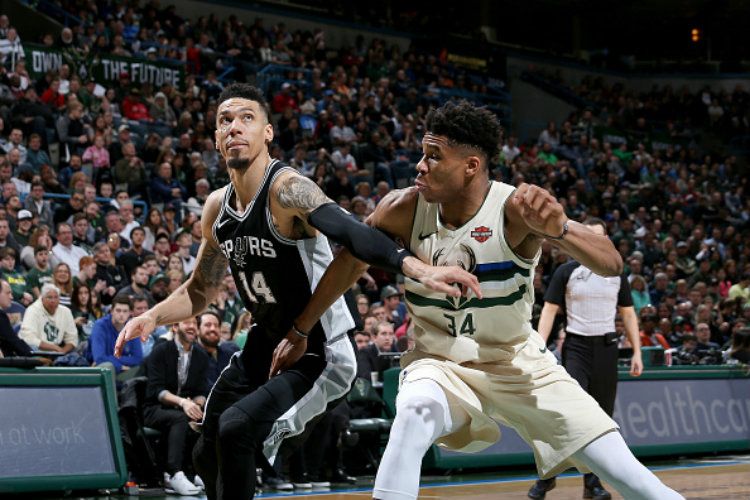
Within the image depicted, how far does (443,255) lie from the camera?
4910 millimetres

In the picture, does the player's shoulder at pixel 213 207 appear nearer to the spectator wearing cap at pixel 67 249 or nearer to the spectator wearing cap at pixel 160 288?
the spectator wearing cap at pixel 160 288

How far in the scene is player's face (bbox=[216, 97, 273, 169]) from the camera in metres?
5.57

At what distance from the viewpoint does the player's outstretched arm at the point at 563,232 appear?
14.5ft

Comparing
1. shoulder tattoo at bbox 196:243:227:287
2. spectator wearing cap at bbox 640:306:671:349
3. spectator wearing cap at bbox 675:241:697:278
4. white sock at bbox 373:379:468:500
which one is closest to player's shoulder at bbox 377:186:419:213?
white sock at bbox 373:379:468:500

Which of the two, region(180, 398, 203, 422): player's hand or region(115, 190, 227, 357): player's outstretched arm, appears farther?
region(180, 398, 203, 422): player's hand

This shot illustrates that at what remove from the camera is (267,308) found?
18.2ft

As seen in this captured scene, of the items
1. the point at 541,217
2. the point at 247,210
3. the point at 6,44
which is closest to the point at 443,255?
the point at 541,217

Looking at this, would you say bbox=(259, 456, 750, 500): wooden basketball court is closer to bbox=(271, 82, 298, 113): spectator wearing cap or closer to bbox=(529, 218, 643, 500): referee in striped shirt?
bbox=(529, 218, 643, 500): referee in striped shirt

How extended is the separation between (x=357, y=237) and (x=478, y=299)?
0.60 meters

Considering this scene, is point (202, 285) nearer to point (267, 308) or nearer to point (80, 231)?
point (267, 308)

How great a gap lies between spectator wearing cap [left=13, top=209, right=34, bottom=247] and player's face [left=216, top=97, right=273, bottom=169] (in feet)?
26.0

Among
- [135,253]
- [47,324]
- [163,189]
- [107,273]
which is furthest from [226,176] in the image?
[47,324]

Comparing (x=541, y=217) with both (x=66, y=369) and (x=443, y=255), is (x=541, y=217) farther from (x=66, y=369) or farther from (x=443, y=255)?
(x=66, y=369)

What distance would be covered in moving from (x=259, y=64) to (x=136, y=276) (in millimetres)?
10294
